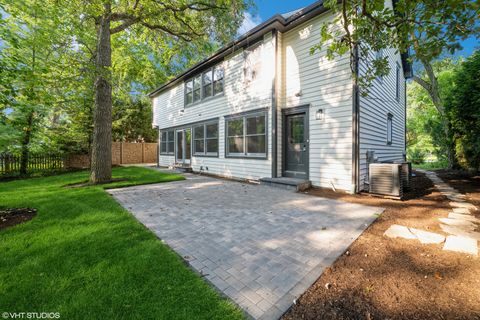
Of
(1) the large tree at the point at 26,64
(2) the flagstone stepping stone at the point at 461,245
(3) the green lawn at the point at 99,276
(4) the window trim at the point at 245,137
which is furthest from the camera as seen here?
(4) the window trim at the point at 245,137

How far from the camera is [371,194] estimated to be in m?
5.38

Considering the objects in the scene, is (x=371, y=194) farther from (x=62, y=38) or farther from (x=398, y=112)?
(x=62, y=38)

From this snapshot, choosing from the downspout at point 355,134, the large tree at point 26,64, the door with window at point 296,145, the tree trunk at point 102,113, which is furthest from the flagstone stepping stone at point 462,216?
the tree trunk at point 102,113

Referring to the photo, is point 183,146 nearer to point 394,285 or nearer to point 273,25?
point 273,25

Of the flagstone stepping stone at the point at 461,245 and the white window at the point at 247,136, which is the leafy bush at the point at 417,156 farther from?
the flagstone stepping stone at the point at 461,245

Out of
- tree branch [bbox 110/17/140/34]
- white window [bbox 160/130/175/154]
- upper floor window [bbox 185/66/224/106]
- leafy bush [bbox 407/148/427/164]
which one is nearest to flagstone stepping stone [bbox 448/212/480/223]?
upper floor window [bbox 185/66/224/106]

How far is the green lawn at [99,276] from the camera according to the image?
66.2 inches

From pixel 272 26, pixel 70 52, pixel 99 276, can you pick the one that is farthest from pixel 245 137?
pixel 70 52

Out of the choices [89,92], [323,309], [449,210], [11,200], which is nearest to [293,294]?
[323,309]

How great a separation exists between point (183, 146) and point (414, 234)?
11267 mm

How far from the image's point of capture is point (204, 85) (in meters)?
10.6

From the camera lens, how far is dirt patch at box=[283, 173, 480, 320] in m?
1.68

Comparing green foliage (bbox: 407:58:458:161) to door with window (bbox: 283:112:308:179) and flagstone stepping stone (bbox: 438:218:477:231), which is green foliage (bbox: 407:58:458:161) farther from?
flagstone stepping stone (bbox: 438:218:477:231)

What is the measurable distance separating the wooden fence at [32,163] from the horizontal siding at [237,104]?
7.88 metres
